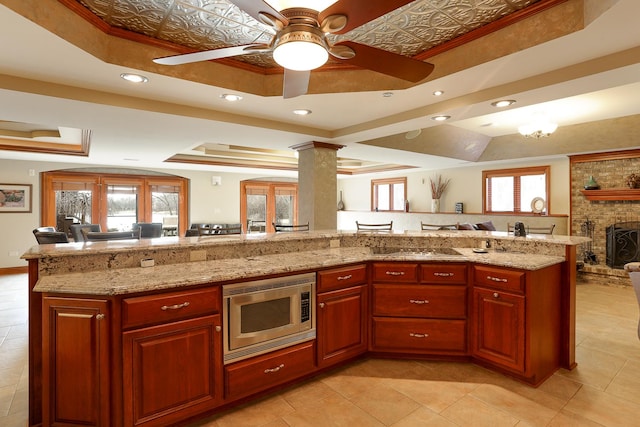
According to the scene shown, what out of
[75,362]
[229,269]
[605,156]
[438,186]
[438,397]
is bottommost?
[438,397]

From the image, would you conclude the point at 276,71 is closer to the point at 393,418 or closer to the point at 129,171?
the point at 393,418

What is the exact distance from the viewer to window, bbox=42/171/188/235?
6723mm

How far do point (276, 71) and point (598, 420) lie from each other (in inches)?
132

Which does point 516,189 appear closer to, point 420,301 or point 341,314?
point 420,301

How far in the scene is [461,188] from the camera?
292 inches

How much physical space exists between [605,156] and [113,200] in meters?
9.56

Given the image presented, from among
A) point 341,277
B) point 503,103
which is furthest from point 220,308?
point 503,103

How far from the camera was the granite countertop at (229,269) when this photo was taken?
5.90ft

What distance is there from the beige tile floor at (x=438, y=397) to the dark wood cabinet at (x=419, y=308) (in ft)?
0.55

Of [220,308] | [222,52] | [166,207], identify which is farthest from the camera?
[166,207]

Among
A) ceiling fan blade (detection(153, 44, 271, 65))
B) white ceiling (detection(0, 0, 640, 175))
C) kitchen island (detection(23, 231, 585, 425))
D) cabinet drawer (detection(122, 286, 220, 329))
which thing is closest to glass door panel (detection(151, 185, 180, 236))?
white ceiling (detection(0, 0, 640, 175))

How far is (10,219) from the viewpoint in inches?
249

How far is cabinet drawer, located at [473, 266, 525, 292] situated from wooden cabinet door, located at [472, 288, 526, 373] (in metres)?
0.05

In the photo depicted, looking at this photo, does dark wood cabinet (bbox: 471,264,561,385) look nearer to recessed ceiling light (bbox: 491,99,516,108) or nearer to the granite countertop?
the granite countertop
